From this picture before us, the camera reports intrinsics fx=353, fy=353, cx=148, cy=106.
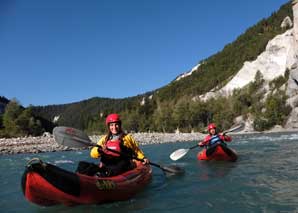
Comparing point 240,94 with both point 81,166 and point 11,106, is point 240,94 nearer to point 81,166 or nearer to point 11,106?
point 11,106

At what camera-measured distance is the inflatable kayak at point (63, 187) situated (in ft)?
17.6

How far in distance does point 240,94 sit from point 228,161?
2101 inches

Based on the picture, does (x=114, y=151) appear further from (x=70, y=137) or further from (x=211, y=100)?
(x=211, y=100)

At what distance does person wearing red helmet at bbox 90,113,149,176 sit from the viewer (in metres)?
6.95

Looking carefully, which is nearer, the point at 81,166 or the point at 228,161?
the point at 81,166

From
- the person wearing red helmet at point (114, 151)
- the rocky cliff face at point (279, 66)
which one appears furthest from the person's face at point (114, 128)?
the rocky cliff face at point (279, 66)

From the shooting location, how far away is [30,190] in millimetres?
5430

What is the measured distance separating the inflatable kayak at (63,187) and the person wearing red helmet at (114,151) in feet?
2.10

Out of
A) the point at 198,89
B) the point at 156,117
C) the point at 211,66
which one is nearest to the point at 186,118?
the point at 156,117

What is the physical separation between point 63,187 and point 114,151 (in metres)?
1.59

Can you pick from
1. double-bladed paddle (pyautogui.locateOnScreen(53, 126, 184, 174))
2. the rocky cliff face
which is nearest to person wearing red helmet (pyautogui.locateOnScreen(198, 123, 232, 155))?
double-bladed paddle (pyautogui.locateOnScreen(53, 126, 184, 174))

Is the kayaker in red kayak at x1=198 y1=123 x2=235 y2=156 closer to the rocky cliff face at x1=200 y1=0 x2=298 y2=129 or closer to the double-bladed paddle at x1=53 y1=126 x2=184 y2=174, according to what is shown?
the double-bladed paddle at x1=53 y1=126 x2=184 y2=174

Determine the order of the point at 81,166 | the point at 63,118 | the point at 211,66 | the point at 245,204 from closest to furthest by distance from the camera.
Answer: the point at 245,204
the point at 81,166
the point at 211,66
the point at 63,118

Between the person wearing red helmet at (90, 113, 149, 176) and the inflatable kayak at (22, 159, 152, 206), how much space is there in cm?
64
